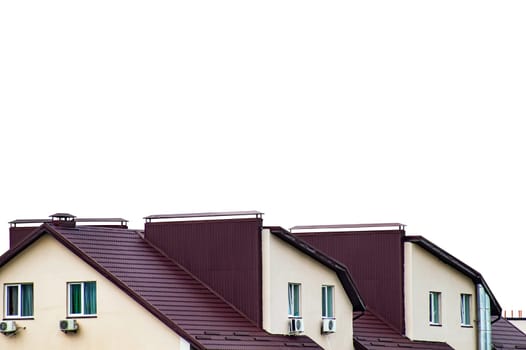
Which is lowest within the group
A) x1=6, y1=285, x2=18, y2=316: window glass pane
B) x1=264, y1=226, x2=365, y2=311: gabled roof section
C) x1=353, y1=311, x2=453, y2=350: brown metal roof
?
x1=353, y1=311, x2=453, y2=350: brown metal roof

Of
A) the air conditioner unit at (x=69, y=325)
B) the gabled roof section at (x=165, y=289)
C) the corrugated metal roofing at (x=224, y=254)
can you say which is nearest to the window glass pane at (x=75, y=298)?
the air conditioner unit at (x=69, y=325)

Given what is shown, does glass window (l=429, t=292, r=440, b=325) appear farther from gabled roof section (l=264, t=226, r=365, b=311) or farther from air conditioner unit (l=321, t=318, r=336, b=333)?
air conditioner unit (l=321, t=318, r=336, b=333)

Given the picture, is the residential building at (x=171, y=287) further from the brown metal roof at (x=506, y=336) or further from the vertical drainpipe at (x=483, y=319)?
the brown metal roof at (x=506, y=336)

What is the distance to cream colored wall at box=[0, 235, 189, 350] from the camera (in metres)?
50.2

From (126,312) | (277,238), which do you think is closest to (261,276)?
(277,238)

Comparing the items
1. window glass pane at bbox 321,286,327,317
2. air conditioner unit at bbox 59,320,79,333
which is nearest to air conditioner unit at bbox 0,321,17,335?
air conditioner unit at bbox 59,320,79,333

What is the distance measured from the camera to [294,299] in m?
56.1

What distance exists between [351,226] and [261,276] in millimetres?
8990

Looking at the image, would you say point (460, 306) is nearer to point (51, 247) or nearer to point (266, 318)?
point (266, 318)

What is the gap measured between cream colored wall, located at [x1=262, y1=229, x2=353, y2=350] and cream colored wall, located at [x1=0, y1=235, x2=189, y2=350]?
545 centimetres

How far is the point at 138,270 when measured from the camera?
5291 cm

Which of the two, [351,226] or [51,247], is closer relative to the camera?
[51,247]

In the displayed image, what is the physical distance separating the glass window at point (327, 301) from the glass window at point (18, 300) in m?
10.5

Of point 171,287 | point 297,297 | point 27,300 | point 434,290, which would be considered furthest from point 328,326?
point 27,300
